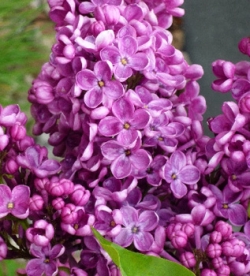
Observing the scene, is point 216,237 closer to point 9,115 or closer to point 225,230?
point 225,230

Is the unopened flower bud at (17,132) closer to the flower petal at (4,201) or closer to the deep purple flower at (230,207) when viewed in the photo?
the flower petal at (4,201)

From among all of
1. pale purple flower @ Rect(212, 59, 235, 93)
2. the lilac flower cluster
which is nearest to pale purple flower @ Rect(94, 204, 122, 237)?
the lilac flower cluster

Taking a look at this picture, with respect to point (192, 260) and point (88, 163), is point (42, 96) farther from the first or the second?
point (192, 260)

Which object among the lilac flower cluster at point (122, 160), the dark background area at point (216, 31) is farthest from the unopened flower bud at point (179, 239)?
the dark background area at point (216, 31)

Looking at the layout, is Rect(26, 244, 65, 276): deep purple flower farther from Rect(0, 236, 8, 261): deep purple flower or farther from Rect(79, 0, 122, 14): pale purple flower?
Rect(79, 0, 122, 14): pale purple flower

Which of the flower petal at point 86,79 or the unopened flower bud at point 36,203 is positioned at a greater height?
the flower petal at point 86,79

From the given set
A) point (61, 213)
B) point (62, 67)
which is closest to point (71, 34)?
point (62, 67)

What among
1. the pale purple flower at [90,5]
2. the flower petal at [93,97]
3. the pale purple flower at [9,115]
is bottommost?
the pale purple flower at [9,115]

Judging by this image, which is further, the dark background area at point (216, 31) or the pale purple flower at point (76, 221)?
the dark background area at point (216, 31)
